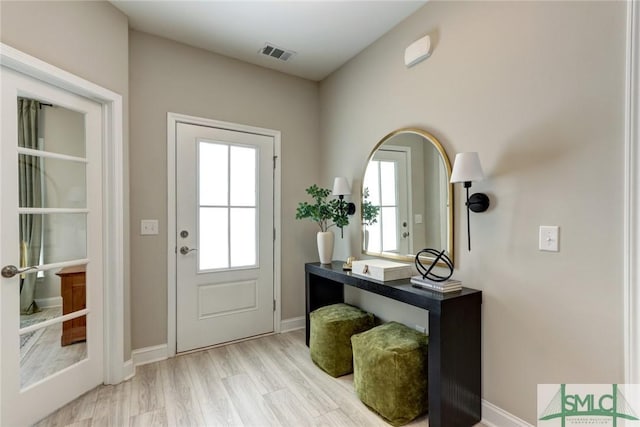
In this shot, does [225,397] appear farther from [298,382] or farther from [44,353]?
[44,353]

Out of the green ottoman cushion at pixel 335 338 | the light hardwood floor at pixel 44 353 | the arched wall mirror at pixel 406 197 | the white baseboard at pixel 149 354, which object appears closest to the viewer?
the light hardwood floor at pixel 44 353

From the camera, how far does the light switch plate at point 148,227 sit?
98.1 inches

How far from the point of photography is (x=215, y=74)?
9.28 feet

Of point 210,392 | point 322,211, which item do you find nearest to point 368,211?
point 322,211

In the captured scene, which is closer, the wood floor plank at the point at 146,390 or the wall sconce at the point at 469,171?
the wall sconce at the point at 469,171

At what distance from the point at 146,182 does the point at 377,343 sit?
2.18 meters

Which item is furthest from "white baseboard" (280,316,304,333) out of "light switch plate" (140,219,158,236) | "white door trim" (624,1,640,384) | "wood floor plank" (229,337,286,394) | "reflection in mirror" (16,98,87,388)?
"white door trim" (624,1,640,384)

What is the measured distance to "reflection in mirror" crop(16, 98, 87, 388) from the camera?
5.74ft

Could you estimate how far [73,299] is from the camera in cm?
202

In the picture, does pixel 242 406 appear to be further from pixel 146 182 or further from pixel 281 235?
pixel 146 182

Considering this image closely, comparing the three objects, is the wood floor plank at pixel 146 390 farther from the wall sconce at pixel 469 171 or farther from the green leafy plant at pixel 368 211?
the wall sconce at pixel 469 171

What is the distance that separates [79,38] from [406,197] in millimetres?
2464

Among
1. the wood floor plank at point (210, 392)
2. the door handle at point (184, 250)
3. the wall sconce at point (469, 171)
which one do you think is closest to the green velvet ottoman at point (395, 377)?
the wood floor plank at point (210, 392)

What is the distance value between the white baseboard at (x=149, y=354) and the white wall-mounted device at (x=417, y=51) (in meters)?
3.03
